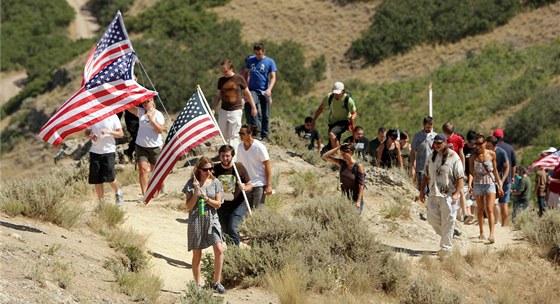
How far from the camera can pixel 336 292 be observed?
11.7 metres

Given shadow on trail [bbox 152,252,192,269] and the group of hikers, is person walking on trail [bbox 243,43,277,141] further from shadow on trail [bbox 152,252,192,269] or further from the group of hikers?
shadow on trail [bbox 152,252,192,269]

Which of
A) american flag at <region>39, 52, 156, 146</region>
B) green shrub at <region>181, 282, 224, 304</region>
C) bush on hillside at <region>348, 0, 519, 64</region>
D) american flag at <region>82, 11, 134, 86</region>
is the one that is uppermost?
bush on hillside at <region>348, 0, 519, 64</region>

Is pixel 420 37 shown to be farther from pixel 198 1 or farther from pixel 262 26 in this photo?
pixel 198 1

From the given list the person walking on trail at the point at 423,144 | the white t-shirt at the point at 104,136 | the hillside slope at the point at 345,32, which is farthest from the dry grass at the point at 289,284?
the hillside slope at the point at 345,32

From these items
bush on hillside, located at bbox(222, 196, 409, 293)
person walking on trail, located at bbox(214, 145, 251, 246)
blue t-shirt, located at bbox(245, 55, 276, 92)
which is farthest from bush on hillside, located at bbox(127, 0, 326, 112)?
person walking on trail, located at bbox(214, 145, 251, 246)

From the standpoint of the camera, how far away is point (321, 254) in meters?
12.3

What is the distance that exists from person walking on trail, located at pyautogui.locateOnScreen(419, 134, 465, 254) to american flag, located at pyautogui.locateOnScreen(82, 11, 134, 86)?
13.8ft

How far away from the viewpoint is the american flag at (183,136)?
40.3 ft

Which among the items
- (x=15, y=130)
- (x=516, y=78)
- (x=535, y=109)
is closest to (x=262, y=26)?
(x=15, y=130)

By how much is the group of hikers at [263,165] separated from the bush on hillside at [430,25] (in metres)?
24.7

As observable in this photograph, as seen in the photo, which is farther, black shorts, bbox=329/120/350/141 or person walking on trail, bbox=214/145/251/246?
black shorts, bbox=329/120/350/141

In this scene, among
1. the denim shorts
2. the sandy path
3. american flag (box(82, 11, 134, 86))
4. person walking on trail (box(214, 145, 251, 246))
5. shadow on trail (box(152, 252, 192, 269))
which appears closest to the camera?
person walking on trail (box(214, 145, 251, 246))

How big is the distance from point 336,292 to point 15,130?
3677 centimetres

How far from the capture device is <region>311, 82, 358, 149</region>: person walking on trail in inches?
654
